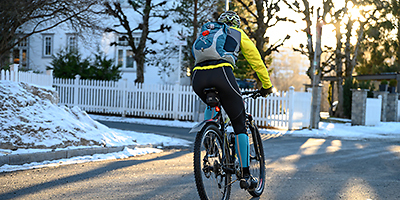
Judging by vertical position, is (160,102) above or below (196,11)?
below

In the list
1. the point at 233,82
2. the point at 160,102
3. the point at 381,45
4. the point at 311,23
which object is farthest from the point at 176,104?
the point at 381,45

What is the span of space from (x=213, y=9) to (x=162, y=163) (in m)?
16.8

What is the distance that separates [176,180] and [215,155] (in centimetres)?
163

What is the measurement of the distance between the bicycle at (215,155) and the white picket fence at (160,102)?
11767 millimetres

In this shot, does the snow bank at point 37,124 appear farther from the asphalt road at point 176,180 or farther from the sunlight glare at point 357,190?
the sunlight glare at point 357,190

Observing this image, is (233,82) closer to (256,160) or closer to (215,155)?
(215,155)

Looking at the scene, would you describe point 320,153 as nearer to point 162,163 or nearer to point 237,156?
point 162,163

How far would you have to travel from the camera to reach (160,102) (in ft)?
58.7

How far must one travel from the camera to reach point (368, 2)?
79.6ft

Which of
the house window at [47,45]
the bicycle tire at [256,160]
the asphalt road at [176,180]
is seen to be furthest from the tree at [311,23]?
the house window at [47,45]

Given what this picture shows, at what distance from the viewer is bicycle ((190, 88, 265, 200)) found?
347 centimetres

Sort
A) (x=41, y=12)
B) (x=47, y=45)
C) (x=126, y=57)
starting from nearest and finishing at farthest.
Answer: (x=41, y=12)
(x=126, y=57)
(x=47, y=45)

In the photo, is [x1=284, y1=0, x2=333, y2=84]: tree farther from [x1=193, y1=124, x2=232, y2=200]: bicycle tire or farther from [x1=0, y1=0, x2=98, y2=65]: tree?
[x1=193, y1=124, x2=232, y2=200]: bicycle tire

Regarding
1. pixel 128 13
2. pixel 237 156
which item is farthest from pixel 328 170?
pixel 128 13
